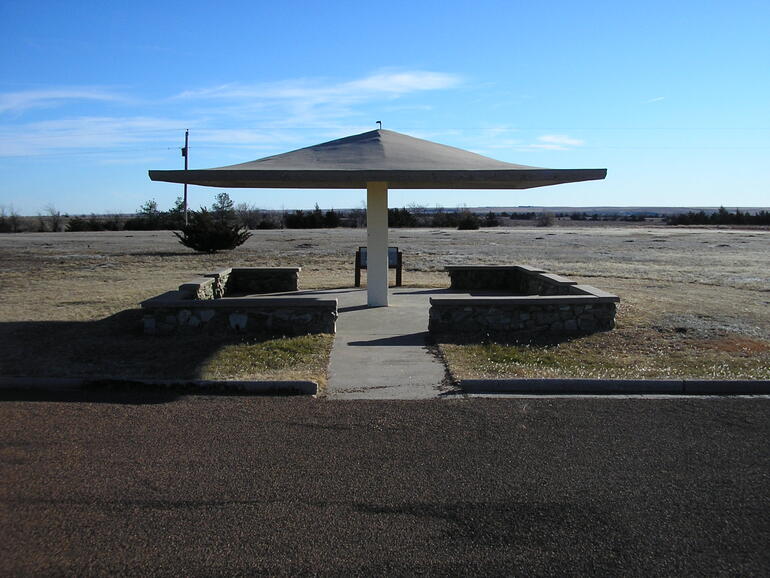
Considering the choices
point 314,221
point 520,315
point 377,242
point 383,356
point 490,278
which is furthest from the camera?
point 314,221

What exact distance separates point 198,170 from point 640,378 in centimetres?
632

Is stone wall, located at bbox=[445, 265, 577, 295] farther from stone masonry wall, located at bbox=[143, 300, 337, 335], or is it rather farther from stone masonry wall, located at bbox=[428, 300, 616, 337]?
stone masonry wall, located at bbox=[143, 300, 337, 335]

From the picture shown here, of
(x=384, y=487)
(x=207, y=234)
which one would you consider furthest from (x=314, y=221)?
(x=384, y=487)

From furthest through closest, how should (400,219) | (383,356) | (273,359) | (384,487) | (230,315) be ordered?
(400,219) → (230,315) → (383,356) → (273,359) → (384,487)

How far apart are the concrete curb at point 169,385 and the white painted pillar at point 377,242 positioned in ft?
18.4

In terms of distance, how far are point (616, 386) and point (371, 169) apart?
476 cm

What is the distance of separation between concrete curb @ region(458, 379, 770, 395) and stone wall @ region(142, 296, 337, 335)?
3.35m

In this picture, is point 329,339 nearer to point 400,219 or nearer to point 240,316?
point 240,316

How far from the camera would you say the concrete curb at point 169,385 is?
24.9 ft

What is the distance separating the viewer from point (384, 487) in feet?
16.6

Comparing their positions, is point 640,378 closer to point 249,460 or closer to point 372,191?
point 249,460

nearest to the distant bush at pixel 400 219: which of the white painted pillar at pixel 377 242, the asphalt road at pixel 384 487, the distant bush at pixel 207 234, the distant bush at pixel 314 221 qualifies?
the distant bush at pixel 314 221

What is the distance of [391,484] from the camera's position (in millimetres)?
5125

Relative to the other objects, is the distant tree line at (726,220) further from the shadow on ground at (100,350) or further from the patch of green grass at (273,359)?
the shadow on ground at (100,350)
